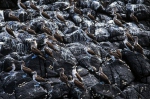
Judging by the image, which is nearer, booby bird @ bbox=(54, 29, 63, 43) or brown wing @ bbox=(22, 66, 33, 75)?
brown wing @ bbox=(22, 66, 33, 75)

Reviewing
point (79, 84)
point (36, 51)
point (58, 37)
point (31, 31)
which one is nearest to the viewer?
point (79, 84)

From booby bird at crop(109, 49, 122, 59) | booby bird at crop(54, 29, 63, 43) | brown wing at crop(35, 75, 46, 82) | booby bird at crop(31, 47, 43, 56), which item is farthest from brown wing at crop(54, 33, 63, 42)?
brown wing at crop(35, 75, 46, 82)

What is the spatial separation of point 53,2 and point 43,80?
37.1 feet

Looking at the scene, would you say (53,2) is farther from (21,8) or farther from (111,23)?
(111,23)

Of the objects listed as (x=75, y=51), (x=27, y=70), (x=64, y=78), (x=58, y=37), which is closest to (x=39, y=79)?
(x=27, y=70)

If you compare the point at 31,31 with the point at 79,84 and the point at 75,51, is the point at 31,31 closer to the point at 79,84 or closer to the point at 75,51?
the point at 75,51

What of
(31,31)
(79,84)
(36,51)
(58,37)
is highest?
(31,31)

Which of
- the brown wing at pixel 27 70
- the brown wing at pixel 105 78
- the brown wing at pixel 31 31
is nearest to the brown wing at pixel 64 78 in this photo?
the brown wing at pixel 27 70

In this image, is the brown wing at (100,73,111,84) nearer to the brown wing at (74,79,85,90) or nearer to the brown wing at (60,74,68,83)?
the brown wing at (74,79,85,90)

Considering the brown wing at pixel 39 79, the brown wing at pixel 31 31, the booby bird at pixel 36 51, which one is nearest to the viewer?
the brown wing at pixel 39 79

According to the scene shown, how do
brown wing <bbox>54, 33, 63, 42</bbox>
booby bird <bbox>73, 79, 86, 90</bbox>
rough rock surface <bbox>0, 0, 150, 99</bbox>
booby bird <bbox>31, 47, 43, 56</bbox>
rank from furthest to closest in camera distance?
brown wing <bbox>54, 33, 63, 42</bbox>, booby bird <bbox>31, 47, 43, 56</bbox>, rough rock surface <bbox>0, 0, 150, 99</bbox>, booby bird <bbox>73, 79, 86, 90</bbox>

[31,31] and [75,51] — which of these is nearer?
[75,51]

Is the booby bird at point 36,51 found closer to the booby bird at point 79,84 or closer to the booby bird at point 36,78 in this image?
the booby bird at point 36,78

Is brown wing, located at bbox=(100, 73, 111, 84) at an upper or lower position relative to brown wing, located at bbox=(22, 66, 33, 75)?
lower
